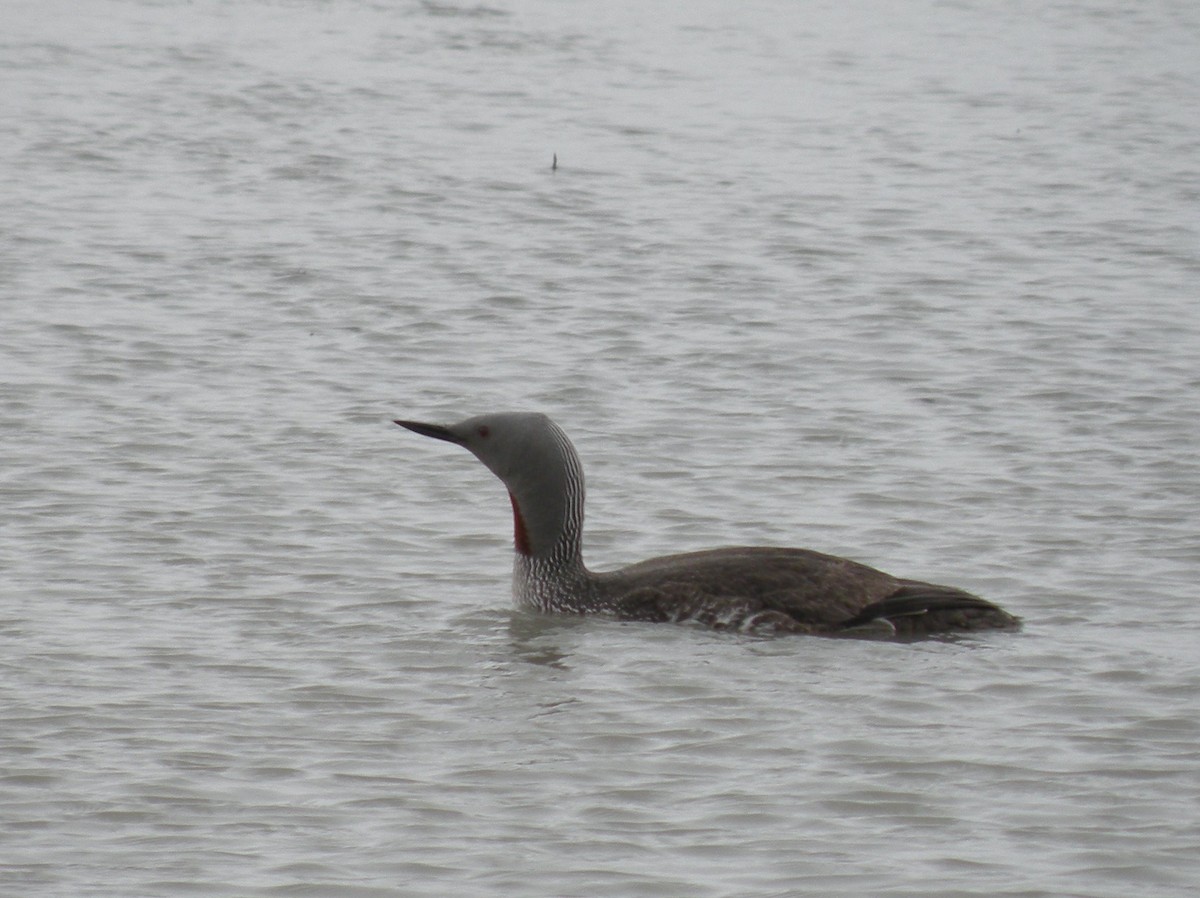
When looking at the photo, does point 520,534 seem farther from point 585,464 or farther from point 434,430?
point 585,464

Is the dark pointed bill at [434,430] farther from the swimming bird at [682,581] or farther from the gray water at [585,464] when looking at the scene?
the gray water at [585,464]

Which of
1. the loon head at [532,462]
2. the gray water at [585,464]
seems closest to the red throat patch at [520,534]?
the loon head at [532,462]

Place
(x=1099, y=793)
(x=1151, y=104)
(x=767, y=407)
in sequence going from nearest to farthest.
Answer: (x=1099, y=793), (x=767, y=407), (x=1151, y=104)

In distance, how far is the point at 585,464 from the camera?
11398 mm

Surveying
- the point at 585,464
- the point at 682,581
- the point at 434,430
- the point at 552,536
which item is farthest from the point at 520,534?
the point at 585,464

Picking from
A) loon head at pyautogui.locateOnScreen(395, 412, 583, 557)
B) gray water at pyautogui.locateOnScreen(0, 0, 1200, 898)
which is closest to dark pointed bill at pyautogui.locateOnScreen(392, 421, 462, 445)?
loon head at pyautogui.locateOnScreen(395, 412, 583, 557)

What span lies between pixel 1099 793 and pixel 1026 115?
15.8 m

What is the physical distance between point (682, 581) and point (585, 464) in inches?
90.4

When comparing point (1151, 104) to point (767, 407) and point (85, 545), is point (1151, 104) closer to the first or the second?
point (767, 407)

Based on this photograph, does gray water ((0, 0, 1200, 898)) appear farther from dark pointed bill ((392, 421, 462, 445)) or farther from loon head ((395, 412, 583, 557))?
dark pointed bill ((392, 421, 462, 445))

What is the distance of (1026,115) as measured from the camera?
22.4 meters

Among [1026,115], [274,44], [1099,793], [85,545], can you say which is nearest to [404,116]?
[274,44]

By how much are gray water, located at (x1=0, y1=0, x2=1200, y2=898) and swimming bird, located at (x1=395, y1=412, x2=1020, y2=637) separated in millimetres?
122

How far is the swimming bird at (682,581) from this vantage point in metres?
9.01
